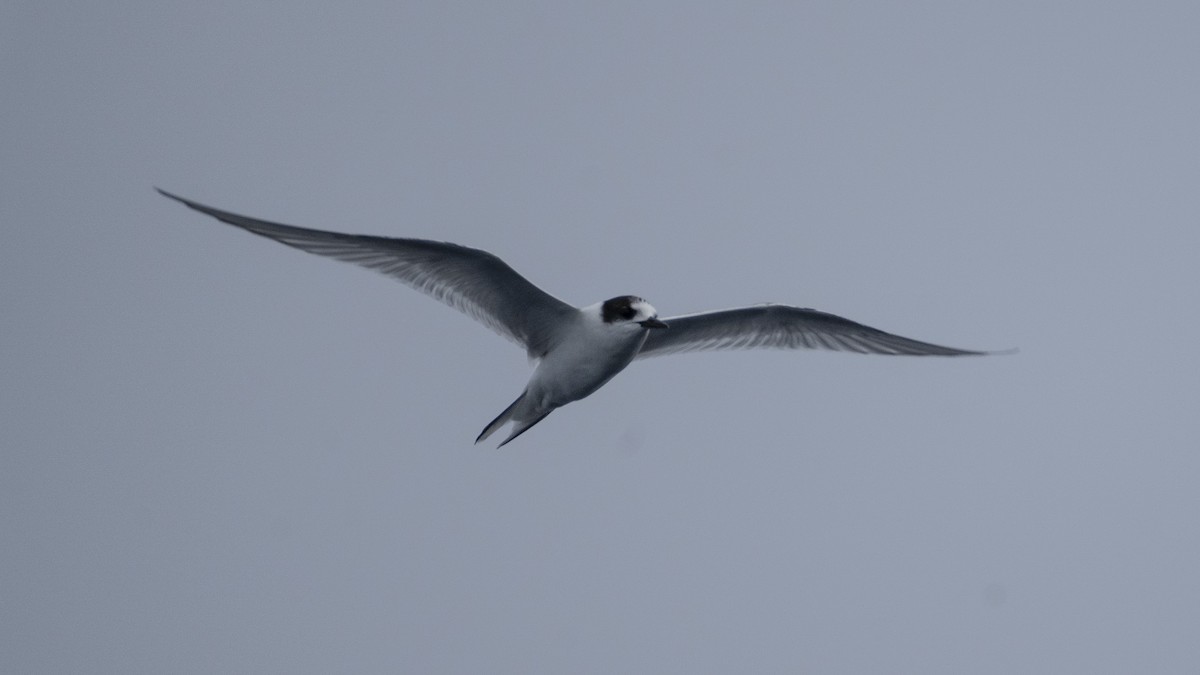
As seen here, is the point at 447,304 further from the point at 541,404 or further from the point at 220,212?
the point at 220,212

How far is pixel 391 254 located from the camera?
36.1ft

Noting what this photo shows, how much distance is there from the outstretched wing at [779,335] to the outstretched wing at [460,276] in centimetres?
131

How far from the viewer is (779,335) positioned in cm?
1330

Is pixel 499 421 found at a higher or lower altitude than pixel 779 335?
lower

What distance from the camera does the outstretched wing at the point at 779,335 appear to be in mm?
12602

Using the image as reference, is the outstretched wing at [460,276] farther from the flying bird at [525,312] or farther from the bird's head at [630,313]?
the bird's head at [630,313]

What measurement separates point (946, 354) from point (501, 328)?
14.6 ft

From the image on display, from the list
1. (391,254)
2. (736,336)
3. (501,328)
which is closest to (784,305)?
(736,336)

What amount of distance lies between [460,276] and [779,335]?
3.59 meters

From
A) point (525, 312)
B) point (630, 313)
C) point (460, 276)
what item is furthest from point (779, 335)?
point (460, 276)

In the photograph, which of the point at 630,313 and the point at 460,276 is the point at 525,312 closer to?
the point at 460,276

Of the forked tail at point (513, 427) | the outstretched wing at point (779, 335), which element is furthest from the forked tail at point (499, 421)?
the outstretched wing at point (779, 335)

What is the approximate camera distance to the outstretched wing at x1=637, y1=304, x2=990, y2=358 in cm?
1260

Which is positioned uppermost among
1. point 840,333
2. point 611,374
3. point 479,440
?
point 840,333
